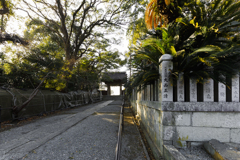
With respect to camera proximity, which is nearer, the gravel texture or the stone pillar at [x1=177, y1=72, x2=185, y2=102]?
the gravel texture

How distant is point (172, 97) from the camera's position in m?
2.56

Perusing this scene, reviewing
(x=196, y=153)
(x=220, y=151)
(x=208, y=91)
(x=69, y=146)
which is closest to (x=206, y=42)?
(x=208, y=91)

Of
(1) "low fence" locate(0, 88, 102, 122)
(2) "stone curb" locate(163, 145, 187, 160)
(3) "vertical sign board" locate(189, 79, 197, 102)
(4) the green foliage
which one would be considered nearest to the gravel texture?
(2) "stone curb" locate(163, 145, 187, 160)

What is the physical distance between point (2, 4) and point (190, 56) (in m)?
10.7

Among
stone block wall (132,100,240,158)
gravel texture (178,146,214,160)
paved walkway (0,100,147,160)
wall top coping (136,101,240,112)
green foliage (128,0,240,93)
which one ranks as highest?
green foliage (128,0,240,93)

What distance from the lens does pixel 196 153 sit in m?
2.32

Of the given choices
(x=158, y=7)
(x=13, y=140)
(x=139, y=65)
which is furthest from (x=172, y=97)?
(x=13, y=140)

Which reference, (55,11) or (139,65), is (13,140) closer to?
(139,65)

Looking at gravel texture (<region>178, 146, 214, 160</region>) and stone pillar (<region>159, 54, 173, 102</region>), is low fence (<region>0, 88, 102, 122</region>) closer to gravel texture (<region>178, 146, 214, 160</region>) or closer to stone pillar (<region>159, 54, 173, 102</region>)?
stone pillar (<region>159, 54, 173, 102</region>)

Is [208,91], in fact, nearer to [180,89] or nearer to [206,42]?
[180,89]

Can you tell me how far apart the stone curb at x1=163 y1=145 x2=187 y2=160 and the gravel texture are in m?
0.19

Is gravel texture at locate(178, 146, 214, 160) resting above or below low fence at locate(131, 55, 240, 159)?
below

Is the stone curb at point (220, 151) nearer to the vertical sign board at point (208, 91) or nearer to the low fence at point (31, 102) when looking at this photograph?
the vertical sign board at point (208, 91)

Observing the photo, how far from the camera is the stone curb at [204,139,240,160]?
1859mm
